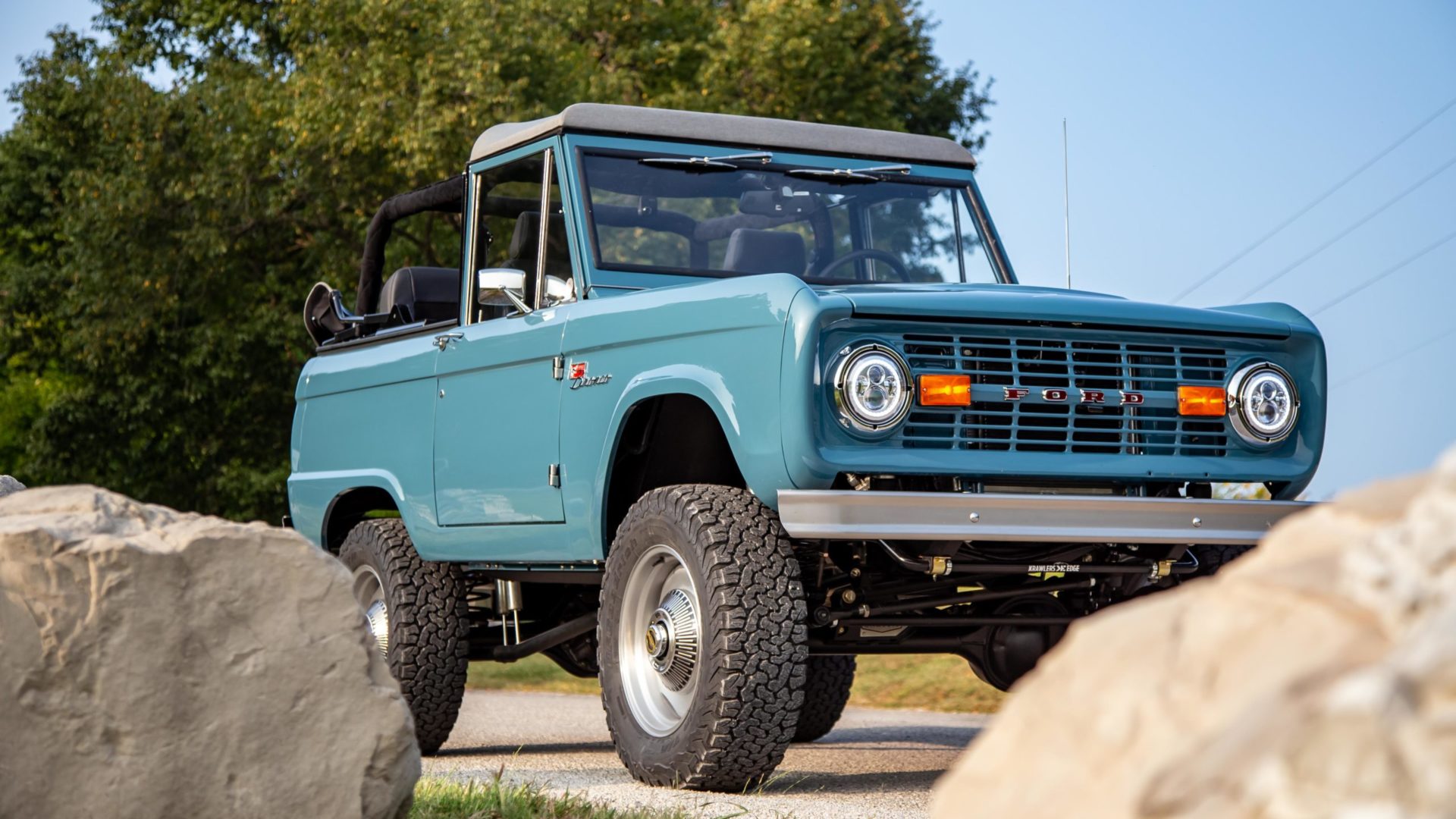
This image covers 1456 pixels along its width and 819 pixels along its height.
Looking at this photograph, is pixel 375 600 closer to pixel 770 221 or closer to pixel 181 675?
pixel 770 221

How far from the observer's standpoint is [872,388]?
16.3 ft

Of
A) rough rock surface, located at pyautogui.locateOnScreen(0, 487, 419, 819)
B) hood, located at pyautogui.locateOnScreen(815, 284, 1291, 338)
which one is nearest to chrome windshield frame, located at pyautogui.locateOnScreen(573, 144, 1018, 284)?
hood, located at pyautogui.locateOnScreen(815, 284, 1291, 338)

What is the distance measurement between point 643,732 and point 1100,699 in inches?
149

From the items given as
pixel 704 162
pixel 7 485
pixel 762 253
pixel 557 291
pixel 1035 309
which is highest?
pixel 704 162

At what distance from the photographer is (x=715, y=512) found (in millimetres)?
5078

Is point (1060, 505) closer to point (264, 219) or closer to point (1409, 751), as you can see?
point (1409, 751)

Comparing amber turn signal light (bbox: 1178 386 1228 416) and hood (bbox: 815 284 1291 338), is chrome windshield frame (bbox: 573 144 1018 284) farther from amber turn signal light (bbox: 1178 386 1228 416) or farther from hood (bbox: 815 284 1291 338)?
amber turn signal light (bbox: 1178 386 1228 416)

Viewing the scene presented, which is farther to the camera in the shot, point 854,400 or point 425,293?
point 425,293

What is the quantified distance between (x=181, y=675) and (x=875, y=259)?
12.2ft

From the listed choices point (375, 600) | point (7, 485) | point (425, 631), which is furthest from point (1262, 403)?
point (7, 485)

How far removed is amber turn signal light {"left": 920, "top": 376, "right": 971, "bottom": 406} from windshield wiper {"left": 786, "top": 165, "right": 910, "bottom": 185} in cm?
181

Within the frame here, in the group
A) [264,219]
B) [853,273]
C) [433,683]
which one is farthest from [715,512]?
[264,219]

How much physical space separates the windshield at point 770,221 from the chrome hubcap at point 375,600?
6.39 feet

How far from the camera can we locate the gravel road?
4.86 meters
